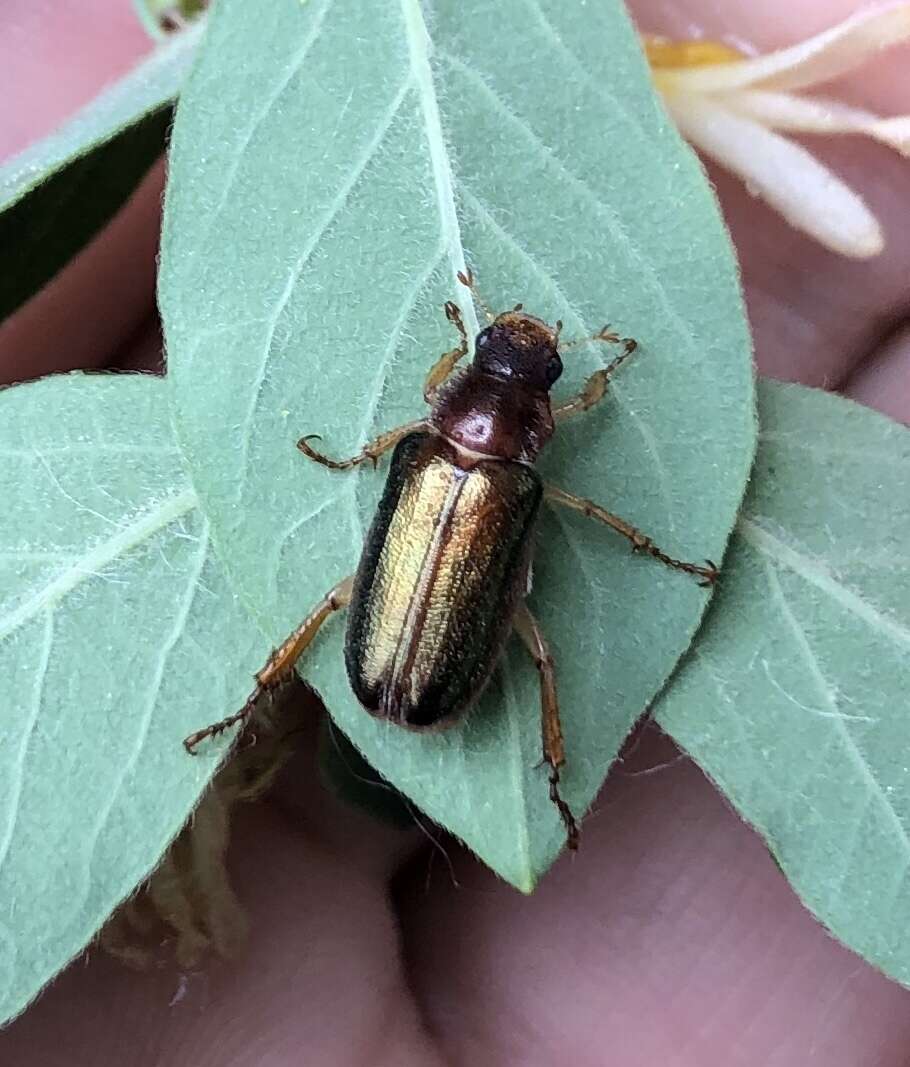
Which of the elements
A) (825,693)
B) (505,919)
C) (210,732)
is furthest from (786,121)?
(505,919)

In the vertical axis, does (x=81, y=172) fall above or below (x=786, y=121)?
below

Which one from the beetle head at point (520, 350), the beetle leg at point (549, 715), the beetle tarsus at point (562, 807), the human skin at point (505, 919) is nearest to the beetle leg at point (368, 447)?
the beetle head at point (520, 350)

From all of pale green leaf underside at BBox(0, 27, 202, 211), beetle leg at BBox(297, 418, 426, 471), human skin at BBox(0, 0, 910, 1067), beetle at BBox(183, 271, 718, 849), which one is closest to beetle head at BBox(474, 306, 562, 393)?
beetle at BBox(183, 271, 718, 849)

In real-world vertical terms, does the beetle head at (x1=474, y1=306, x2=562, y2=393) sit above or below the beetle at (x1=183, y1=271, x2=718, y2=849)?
above

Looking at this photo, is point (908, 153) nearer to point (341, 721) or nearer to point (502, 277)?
point (502, 277)

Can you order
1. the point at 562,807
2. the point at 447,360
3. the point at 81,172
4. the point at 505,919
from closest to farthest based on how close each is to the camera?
1. the point at 562,807
2. the point at 447,360
3. the point at 81,172
4. the point at 505,919

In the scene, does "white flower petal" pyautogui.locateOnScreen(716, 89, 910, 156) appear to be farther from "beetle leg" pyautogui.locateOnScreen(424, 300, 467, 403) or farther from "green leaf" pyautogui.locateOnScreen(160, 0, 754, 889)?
"beetle leg" pyautogui.locateOnScreen(424, 300, 467, 403)

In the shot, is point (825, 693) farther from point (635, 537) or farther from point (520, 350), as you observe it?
point (520, 350)

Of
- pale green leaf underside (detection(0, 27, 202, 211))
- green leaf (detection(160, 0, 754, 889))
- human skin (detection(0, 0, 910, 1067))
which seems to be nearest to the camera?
green leaf (detection(160, 0, 754, 889))
